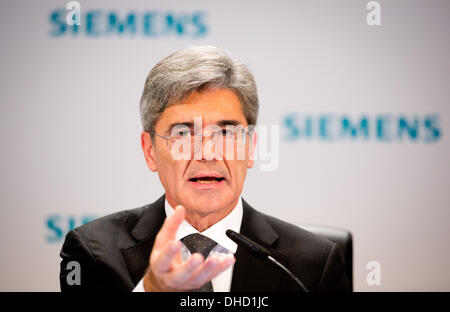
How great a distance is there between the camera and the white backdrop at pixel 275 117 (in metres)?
1.75

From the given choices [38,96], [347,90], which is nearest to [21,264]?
[38,96]

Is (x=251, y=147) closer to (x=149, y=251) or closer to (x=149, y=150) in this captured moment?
(x=149, y=150)

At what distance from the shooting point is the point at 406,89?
6.04 ft

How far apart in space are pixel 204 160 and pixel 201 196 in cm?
11

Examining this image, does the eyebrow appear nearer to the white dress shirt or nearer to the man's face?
the man's face

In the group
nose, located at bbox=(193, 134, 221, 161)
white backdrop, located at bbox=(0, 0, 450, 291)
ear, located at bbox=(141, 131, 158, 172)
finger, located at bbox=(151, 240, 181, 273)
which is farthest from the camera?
white backdrop, located at bbox=(0, 0, 450, 291)

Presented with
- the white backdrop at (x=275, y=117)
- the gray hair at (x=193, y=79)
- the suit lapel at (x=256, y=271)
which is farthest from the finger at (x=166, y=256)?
the white backdrop at (x=275, y=117)

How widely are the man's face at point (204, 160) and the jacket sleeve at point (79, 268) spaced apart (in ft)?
1.11

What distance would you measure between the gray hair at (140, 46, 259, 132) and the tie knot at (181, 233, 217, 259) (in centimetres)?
38

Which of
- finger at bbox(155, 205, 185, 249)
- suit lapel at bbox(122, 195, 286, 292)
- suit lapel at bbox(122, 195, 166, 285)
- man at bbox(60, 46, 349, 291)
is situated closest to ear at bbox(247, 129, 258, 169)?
man at bbox(60, 46, 349, 291)

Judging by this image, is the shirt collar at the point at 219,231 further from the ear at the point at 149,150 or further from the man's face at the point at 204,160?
the ear at the point at 149,150

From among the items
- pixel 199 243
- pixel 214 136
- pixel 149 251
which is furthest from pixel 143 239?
pixel 214 136

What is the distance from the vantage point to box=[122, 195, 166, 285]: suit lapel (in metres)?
1.29
